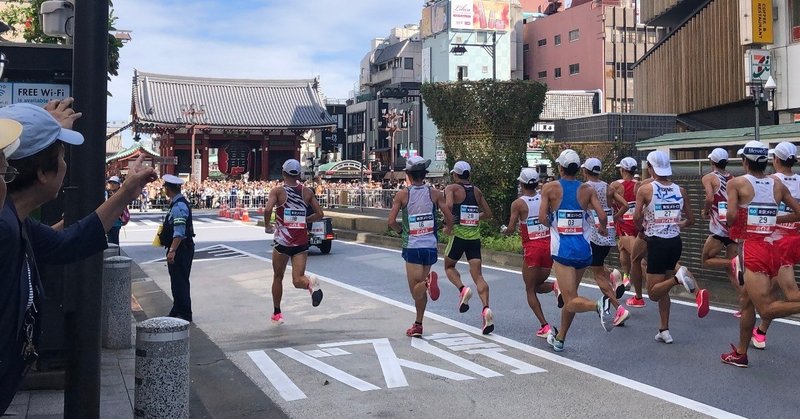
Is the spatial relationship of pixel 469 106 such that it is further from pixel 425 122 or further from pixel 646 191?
pixel 425 122

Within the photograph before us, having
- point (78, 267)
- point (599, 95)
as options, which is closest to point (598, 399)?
point (78, 267)

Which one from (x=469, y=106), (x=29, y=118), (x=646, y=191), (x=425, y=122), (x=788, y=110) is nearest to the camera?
(x=29, y=118)

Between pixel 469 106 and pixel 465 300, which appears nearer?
pixel 465 300

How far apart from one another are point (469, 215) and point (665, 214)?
2.18m

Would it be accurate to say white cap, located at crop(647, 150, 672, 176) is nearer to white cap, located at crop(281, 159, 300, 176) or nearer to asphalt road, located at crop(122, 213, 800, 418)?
asphalt road, located at crop(122, 213, 800, 418)

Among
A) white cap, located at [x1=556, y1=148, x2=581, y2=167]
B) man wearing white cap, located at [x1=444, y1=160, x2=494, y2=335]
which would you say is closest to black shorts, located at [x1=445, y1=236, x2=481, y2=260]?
man wearing white cap, located at [x1=444, y1=160, x2=494, y2=335]

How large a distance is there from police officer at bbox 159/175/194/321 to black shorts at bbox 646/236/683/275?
5.36m

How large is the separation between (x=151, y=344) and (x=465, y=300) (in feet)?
14.9

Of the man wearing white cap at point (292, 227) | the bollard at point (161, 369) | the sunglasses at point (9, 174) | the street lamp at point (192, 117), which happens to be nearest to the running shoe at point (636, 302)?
the man wearing white cap at point (292, 227)

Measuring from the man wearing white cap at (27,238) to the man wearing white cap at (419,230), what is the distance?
547 centimetres

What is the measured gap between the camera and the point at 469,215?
28.9ft

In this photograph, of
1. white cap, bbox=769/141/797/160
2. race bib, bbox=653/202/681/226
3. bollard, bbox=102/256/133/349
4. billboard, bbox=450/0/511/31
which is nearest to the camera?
white cap, bbox=769/141/797/160

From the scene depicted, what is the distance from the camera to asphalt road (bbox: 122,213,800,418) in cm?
568

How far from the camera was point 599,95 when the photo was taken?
59.8 meters
